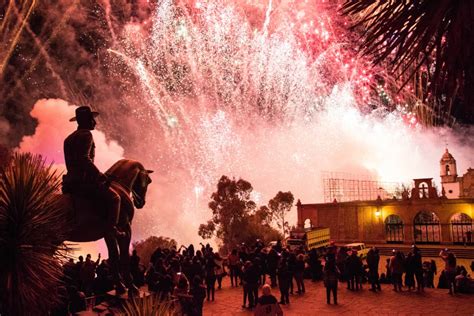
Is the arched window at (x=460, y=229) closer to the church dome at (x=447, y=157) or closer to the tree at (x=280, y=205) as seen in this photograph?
the tree at (x=280, y=205)

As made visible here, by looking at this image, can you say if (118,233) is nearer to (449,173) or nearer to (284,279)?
(284,279)

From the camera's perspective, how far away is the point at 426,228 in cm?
3644

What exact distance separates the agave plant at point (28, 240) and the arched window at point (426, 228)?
120 ft

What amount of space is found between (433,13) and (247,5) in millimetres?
31207

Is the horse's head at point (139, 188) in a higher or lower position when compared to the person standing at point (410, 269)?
higher

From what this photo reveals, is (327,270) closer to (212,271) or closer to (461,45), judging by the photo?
(212,271)

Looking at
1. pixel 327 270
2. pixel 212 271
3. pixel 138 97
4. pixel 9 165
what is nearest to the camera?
pixel 9 165

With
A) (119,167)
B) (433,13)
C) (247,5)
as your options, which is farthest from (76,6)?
(433,13)

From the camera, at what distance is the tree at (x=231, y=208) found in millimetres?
38906

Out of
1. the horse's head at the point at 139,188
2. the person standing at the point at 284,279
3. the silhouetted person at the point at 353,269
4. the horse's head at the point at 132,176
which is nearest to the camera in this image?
the horse's head at the point at 132,176

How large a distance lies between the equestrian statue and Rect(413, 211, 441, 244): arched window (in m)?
34.8

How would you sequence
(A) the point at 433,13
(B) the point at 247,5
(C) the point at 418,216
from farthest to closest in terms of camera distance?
(C) the point at 418,216 < (B) the point at 247,5 < (A) the point at 433,13

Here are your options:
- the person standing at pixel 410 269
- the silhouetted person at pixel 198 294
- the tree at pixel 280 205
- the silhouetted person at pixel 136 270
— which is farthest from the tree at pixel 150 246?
the silhouetted person at pixel 198 294

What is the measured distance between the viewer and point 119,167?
7.18m
